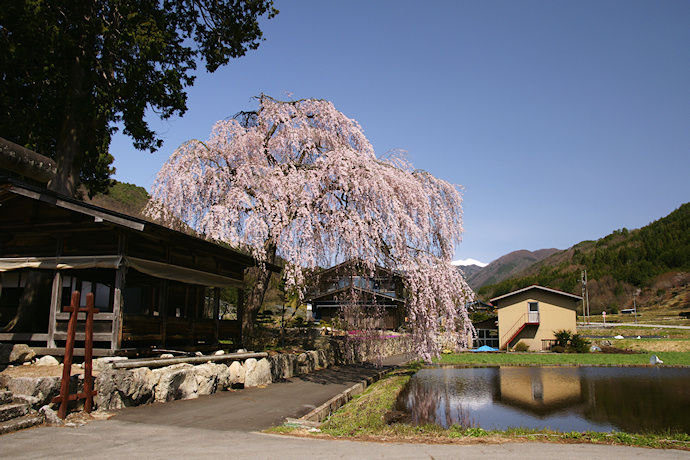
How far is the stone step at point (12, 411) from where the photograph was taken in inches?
268

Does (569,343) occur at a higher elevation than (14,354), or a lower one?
lower

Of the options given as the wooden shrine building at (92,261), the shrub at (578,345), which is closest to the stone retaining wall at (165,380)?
the wooden shrine building at (92,261)

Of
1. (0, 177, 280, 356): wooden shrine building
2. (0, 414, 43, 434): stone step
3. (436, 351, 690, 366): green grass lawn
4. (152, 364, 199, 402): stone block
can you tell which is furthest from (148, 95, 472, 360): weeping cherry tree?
(436, 351, 690, 366): green grass lawn

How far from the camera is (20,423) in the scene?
6816mm

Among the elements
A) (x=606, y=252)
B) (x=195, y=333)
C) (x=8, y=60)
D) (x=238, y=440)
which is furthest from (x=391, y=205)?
(x=606, y=252)

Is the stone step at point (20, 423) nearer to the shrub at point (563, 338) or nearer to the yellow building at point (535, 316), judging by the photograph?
the shrub at point (563, 338)

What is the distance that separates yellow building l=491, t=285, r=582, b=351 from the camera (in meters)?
36.3

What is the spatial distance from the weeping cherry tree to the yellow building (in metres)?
23.5

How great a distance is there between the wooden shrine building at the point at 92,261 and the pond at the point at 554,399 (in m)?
6.77

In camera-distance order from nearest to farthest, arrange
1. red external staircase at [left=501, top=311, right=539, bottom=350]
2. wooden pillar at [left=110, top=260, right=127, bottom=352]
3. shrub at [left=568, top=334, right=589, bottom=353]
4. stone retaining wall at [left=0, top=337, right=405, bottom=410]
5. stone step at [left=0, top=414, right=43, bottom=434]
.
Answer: stone step at [left=0, top=414, right=43, bottom=434] → stone retaining wall at [left=0, top=337, right=405, bottom=410] → wooden pillar at [left=110, top=260, right=127, bottom=352] → shrub at [left=568, top=334, right=589, bottom=353] → red external staircase at [left=501, top=311, right=539, bottom=350]

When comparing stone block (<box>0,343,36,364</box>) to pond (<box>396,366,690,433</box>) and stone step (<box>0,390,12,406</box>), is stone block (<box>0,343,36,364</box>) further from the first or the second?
pond (<box>396,366,690,433</box>)

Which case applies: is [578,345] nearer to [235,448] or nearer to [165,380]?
[165,380]

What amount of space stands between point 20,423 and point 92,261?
15.2 feet

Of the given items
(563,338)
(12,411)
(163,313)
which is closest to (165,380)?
(163,313)
